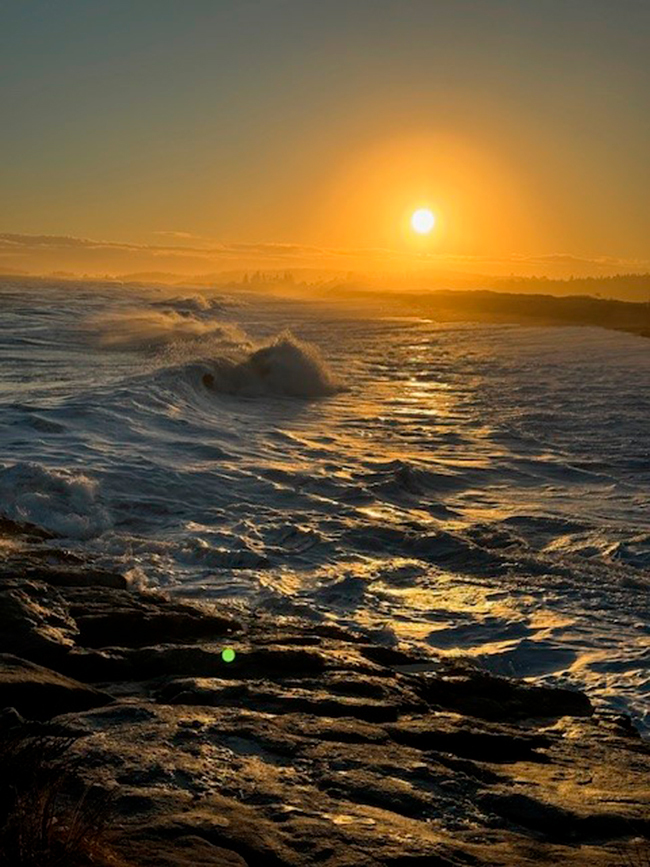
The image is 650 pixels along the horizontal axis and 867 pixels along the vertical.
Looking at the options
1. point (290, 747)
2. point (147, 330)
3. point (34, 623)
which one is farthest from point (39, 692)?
point (147, 330)

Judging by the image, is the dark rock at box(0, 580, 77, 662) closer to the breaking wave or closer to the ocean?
the ocean

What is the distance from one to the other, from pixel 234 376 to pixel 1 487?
45.2 feet

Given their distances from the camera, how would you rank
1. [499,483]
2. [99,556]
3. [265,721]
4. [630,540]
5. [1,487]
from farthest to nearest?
[499,483]
[1,487]
[630,540]
[99,556]
[265,721]

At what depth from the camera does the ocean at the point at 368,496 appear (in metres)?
8.73

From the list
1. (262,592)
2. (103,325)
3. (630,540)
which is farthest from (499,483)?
(103,325)

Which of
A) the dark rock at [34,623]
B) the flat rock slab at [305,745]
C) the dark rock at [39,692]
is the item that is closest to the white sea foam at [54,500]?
the flat rock slab at [305,745]

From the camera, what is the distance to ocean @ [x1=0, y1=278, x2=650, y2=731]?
28.6 ft

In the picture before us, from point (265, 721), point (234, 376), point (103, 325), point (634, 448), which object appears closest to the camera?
point (265, 721)

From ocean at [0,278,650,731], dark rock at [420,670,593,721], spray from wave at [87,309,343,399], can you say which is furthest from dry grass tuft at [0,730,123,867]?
spray from wave at [87,309,343,399]

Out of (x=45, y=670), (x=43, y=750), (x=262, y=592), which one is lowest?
(x=262, y=592)

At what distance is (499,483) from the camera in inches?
572

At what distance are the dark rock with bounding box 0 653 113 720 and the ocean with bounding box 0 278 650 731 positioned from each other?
3407 mm

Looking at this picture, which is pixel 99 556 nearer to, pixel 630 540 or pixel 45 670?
pixel 45 670

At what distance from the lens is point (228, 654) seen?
6.32 m
